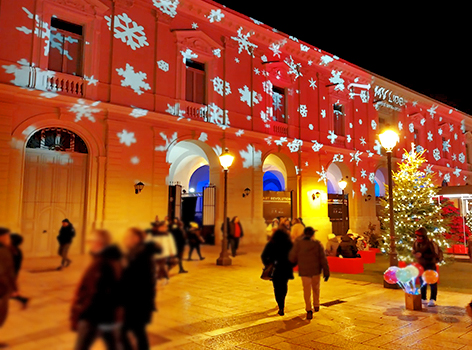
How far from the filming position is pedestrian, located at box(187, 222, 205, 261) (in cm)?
176

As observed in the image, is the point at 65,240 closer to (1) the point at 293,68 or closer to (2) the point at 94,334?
(2) the point at 94,334

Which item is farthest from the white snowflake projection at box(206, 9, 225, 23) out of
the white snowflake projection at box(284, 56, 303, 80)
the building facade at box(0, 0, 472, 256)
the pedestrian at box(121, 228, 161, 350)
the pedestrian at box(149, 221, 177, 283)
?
the pedestrian at box(121, 228, 161, 350)

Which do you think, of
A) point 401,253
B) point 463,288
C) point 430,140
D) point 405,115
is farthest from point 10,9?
point 430,140

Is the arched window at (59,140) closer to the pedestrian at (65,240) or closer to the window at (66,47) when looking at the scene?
the window at (66,47)

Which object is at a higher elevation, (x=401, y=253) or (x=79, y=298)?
(x=79, y=298)

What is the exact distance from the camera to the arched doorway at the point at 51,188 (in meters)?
1.55

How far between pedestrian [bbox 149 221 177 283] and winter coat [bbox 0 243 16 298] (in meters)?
0.47

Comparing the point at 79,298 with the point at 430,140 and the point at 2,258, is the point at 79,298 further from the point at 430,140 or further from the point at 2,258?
the point at 430,140

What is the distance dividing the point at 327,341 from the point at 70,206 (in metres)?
5.43

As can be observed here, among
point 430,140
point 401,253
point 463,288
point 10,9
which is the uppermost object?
point 430,140

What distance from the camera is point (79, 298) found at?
1.25 meters

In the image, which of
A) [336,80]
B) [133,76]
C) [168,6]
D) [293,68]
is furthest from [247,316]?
[168,6]

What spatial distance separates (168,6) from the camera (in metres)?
4.31

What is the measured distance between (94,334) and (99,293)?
0.40 feet
